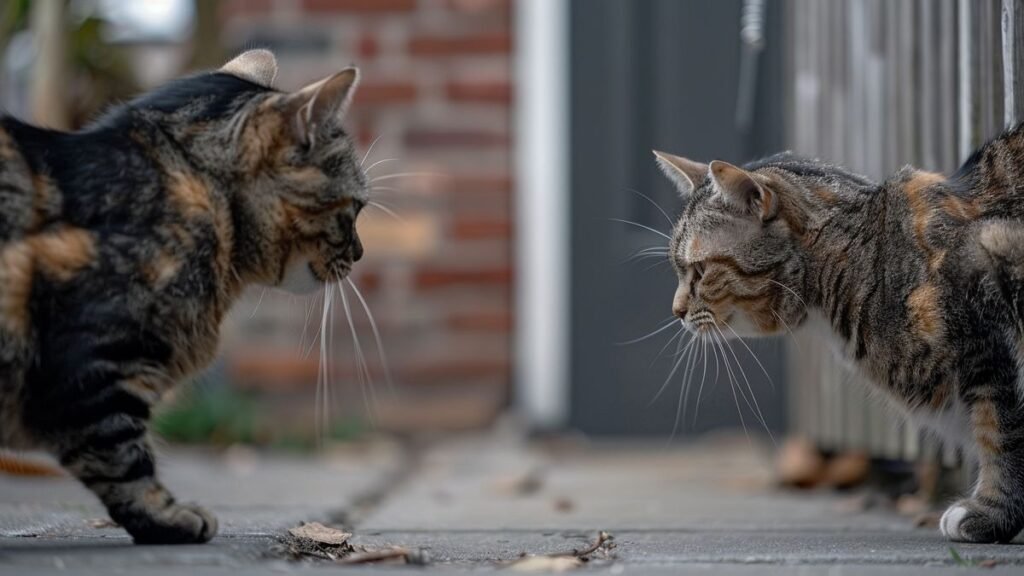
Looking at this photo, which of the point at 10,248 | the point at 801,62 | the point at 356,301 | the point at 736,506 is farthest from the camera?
the point at 356,301

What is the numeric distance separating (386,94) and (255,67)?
9.93 feet

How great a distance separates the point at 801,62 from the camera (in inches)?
180

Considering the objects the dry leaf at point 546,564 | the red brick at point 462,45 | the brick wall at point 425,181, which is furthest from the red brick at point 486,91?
the dry leaf at point 546,564

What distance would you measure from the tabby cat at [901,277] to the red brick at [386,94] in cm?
291

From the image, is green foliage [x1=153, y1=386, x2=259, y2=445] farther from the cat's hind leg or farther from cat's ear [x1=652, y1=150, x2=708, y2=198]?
the cat's hind leg

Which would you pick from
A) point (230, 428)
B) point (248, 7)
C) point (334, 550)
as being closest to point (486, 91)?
point (248, 7)

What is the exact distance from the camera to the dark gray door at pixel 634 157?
5902 millimetres

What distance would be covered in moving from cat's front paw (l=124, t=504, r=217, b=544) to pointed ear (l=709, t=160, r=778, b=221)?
1350mm

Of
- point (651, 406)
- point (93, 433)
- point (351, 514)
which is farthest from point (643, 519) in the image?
point (651, 406)

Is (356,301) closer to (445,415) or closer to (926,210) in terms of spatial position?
(445,415)

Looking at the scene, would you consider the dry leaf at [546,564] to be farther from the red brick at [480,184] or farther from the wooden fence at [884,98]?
the red brick at [480,184]

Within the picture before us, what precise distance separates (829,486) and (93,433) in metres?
2.95

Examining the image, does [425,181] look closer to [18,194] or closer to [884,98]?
[884,98]

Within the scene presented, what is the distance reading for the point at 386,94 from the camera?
6.04m
